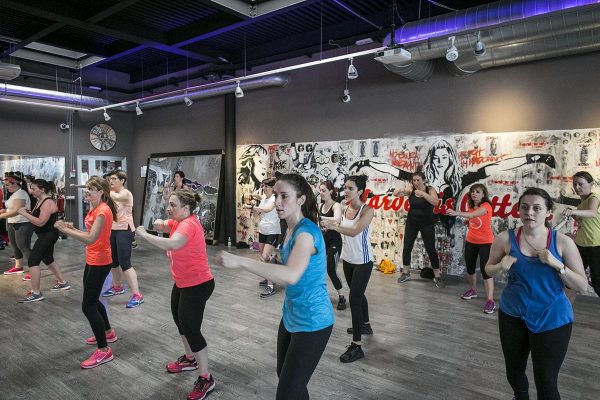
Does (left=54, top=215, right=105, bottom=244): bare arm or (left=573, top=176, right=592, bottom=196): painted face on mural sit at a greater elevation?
(left=573, top=176, right=592, bottom=196): painted face on mural

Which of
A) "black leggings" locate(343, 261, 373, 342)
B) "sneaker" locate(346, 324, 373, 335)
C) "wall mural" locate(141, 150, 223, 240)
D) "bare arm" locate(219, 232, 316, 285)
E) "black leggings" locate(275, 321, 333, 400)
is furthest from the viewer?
"wall mural" locate(141, 150, 223, 240)

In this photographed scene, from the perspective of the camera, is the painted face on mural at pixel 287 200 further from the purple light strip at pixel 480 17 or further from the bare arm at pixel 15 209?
the bare arm at pixel 15 209

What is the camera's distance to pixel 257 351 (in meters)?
3.55

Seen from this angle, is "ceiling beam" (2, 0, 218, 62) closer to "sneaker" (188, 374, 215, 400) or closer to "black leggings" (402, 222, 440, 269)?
"sneaker" (188, 374, 215, 400)

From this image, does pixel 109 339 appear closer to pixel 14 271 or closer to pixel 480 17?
pixel 14 271

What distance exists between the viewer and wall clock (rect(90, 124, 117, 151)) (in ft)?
35.3

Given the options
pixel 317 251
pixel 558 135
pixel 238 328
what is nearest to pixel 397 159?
pixel 558 135

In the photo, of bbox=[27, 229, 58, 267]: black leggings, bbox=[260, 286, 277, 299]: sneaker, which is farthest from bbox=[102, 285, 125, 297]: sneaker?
bbox=[260, 286, 277, 299]: sneaker

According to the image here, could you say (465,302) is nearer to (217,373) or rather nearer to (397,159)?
(397,159)

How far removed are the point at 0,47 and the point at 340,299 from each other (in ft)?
28.5

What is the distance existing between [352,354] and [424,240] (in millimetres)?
2981

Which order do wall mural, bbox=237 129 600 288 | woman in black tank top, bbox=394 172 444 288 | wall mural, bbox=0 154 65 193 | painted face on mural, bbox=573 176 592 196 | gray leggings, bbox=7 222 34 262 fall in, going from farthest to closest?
1. wall mural, bbox=0 154 65 193
2. woman in black tank top, bbox=394 172 444 288
3. gray leggings, bbox=7 222 34 262
4. wall mural, bbox=237 129 600 288
5. painted face on mural, bbox=573 176 592 196

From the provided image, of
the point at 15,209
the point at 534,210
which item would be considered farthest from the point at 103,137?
the point at 534,210

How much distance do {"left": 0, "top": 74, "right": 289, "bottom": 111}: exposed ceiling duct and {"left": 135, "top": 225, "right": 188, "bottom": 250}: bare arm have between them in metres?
5.65
